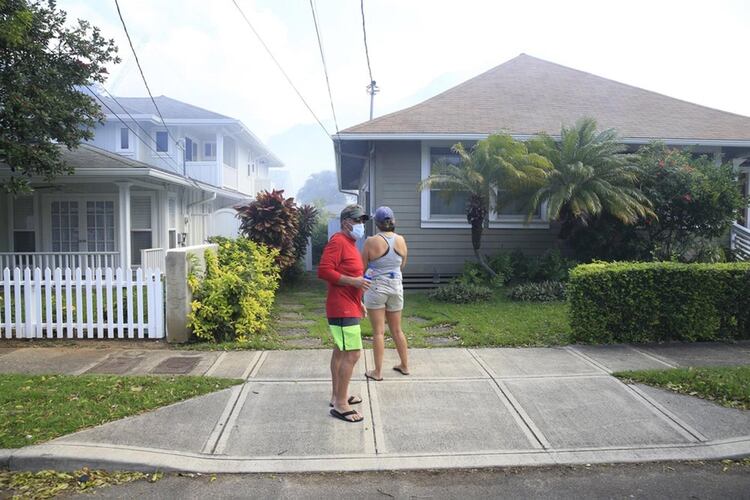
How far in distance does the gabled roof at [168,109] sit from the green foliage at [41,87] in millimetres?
11752

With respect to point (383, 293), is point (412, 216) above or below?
above

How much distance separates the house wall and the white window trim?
0.09m

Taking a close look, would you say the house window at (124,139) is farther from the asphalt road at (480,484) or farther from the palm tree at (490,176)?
the asphalt road at (480,484)

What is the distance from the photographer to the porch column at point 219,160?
21.4m

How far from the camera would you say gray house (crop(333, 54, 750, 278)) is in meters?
11.5

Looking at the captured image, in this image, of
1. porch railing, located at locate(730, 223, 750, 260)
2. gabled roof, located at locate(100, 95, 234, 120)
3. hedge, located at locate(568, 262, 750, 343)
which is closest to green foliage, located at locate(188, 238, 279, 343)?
hedge, located at locate(568, 262, 750, 343)

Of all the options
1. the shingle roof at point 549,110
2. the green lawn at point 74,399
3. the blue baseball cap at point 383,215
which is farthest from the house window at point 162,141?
the blue baseball cap at point 383,215

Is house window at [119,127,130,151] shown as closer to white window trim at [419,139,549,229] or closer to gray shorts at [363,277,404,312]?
white window trim at [419,139,549,229]

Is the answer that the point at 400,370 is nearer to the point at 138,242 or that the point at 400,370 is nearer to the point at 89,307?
the point at 89,307

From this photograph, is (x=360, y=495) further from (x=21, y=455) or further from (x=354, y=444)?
(x=21, y=455)

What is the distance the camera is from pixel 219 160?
21625 millimetres

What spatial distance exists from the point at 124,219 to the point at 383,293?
9.25 metres

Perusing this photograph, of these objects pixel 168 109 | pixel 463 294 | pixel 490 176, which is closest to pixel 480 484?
pixel 463 294

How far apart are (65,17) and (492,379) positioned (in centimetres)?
934
